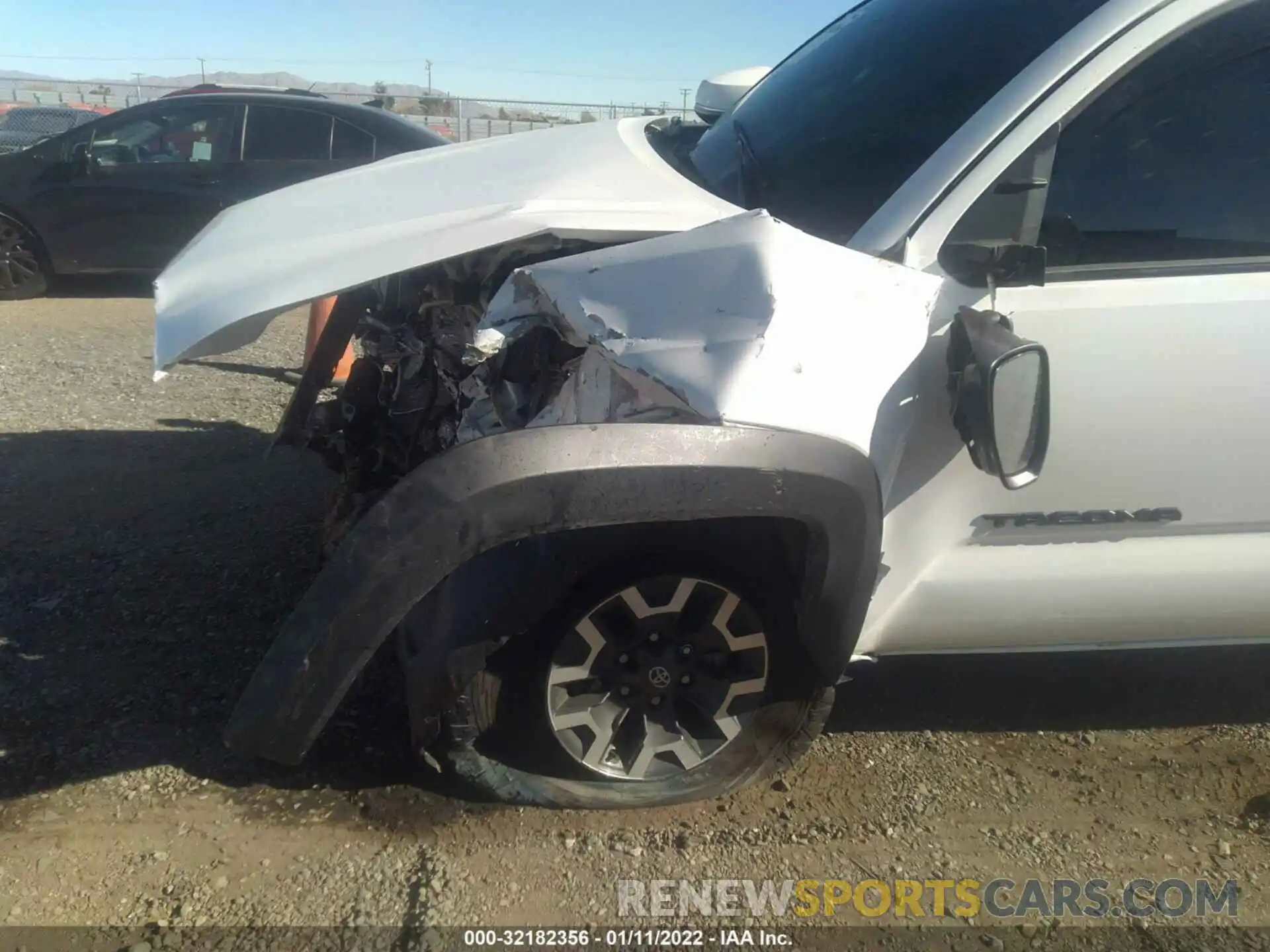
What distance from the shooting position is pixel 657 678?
2547mm

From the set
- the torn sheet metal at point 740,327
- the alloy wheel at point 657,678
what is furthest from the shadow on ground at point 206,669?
the torn sheet metal at point 740,327

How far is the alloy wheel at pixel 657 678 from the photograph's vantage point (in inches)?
96.3

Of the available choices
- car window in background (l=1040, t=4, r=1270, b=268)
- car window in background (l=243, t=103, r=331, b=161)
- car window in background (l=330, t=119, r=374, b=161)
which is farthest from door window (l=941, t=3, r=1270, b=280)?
car window in background (l=243, t=103, r=331, b=161)

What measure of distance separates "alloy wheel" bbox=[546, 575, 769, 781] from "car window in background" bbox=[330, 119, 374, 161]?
7.19 m

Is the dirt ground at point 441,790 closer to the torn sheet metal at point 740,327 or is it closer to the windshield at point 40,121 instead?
the torn sheet metal at point 740,327

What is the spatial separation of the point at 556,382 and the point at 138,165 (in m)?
7.54

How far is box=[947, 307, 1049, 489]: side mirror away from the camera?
6.84ft

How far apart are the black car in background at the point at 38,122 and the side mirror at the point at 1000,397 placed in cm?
1618

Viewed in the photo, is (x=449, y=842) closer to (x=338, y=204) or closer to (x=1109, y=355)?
(x=338, y=204)

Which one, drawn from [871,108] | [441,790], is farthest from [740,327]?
[441,790]

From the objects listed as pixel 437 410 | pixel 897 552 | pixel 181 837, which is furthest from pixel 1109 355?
pixel 181 837

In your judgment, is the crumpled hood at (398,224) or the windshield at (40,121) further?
the windshield at (40,121)

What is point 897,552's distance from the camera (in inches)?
95.1

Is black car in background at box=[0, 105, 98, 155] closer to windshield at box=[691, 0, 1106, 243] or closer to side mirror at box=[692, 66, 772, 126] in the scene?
side mirror at box=[692, 66, 772, 126]
